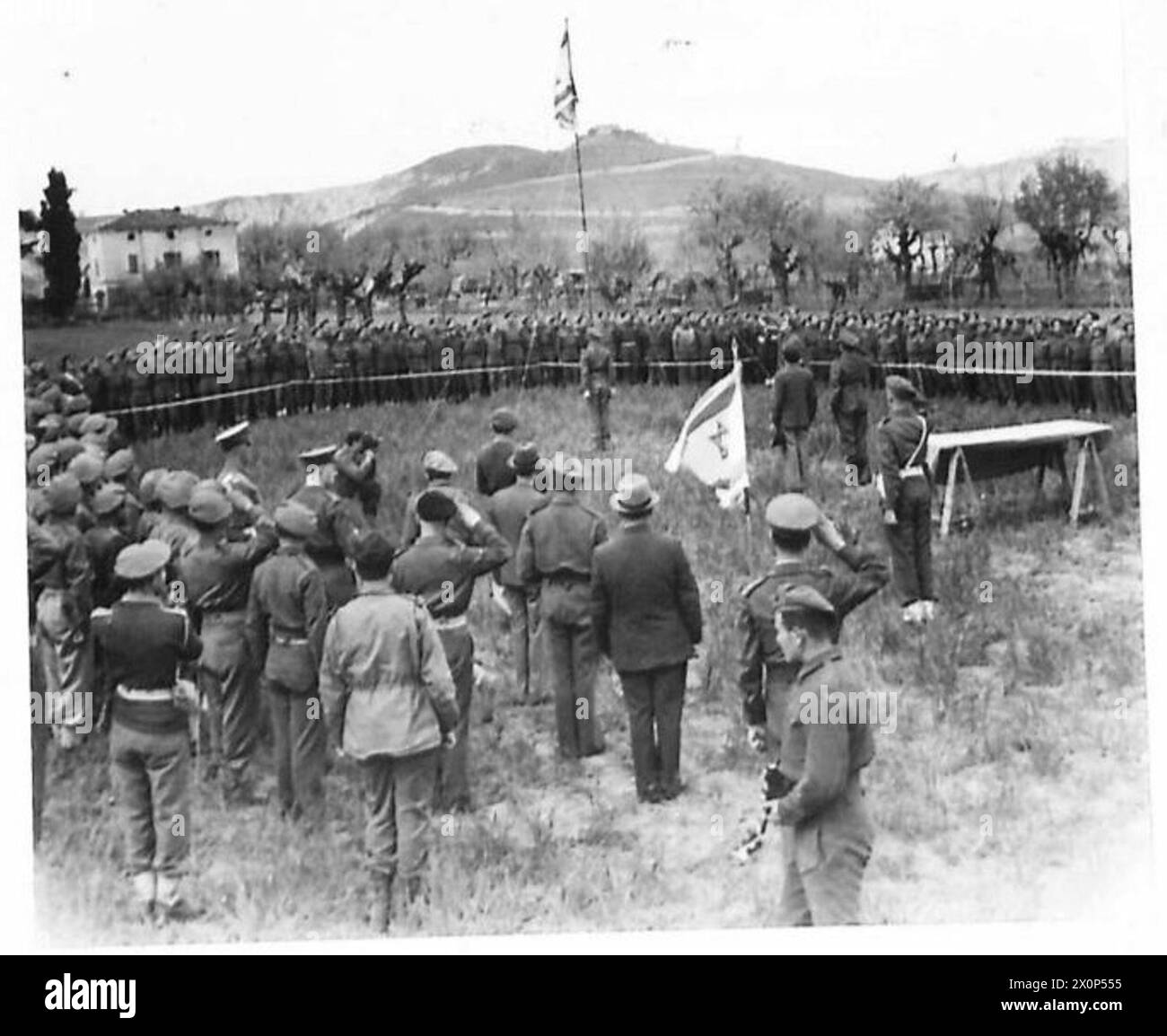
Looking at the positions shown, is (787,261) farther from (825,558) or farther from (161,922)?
(161,922)

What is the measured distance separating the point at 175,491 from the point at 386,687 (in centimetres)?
159

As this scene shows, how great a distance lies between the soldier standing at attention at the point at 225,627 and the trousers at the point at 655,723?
1.73m

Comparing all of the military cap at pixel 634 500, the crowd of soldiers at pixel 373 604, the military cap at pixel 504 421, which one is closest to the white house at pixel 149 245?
the crowd of soldiers at pixel 373 604

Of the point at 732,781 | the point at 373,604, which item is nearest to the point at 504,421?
the point at 373,604

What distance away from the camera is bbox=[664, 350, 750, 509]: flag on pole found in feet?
25.1

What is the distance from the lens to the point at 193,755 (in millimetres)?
7402

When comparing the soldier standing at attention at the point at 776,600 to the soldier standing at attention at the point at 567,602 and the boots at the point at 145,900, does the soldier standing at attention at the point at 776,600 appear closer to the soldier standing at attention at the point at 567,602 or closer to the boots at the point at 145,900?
the soldier standing at attention at the point at 567,602

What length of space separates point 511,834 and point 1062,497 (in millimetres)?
3124

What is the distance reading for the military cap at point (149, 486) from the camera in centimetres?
751

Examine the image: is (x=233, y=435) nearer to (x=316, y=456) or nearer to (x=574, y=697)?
(x=316, y=456)

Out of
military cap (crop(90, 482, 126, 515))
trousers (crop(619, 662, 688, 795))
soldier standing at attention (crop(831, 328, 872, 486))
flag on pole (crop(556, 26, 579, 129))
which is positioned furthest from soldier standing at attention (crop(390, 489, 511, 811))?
flag on pole (crop(556, 26, 579, 129))

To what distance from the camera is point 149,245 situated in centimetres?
778

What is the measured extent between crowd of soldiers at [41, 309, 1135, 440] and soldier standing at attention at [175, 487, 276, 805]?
713 mm

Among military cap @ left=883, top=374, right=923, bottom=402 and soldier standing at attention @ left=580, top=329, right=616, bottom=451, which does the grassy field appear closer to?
soldier standing at attention @ left=580, top=329, right=616, bottom=451
